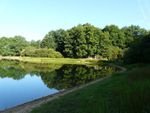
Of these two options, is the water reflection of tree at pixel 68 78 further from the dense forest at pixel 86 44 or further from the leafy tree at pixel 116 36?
the leafy tree at pixel 116 36

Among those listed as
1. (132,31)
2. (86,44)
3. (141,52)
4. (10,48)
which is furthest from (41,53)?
(141,52)

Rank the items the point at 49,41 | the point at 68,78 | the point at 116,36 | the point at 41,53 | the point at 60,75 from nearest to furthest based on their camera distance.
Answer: the point at 68,78
the point at 60,75
the point at 41,53
the point at 116,36
the point at 49,41

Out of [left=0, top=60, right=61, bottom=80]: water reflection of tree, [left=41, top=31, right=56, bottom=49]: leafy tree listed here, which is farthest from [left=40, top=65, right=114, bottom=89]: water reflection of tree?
[left=41, top=31, right=56, bottom=49]: leafy tree

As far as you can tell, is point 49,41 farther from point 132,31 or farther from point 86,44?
point 132,31

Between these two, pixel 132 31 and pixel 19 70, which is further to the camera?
pixel 132 31

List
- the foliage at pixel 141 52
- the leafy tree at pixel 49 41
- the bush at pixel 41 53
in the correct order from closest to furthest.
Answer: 1. the foliage at pixel 141 52
2. the bush at pixel 41 53
3. the leafy tree at pixel 49 41

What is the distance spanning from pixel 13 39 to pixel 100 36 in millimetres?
38304

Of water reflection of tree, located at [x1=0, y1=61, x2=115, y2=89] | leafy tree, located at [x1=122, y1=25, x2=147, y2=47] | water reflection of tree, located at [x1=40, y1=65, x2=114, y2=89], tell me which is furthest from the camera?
leafy tree, located at [x1=122, y1=25, x2=147, y2=47]

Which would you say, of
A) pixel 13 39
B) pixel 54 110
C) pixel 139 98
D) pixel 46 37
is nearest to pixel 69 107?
pixel 54 110

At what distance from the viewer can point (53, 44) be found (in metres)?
92.0

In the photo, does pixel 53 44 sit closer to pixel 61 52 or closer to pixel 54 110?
pixel 61 52

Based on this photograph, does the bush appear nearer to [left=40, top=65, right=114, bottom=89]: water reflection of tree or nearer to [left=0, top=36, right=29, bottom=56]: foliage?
[left=0, top=36, right=29, bottom=56]: foliage

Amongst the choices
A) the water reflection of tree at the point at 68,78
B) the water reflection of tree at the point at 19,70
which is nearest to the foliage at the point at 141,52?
the water reflection of tree at the point at 68,78

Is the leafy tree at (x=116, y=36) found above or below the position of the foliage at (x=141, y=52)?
above
